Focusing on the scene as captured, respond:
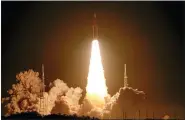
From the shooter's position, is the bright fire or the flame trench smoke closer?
the flame trench smoke

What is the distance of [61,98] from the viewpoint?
750 cm

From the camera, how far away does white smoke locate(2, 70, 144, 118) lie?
7340mm

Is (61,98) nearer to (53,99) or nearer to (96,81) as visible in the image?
(53,99)

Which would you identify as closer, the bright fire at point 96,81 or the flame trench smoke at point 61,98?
the flame trench smoke at point 61,98

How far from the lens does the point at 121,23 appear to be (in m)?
7.41

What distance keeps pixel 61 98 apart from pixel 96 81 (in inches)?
17.4

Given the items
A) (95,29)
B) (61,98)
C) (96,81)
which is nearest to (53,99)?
(61,98)

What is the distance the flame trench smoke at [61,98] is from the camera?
734 cm

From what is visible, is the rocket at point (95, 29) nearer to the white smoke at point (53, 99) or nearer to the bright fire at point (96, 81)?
the bright fire at point (96, 81)

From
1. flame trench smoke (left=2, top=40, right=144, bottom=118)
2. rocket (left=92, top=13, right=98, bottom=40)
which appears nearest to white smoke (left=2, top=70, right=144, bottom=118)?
flame trench smoke (left=2, top=40, right=144, bottom=118)

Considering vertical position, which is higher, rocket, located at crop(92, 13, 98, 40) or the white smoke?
rocket, located at crop(92, 13, 98, 40)

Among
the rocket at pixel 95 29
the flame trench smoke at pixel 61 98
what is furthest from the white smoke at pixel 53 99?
the rocket at pixel 95 29

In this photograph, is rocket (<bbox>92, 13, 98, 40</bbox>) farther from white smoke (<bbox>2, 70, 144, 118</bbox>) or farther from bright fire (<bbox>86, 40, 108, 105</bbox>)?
white smoke (<bbox>2, 70, 144, 118</bbox>)

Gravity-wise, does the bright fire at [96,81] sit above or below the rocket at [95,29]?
below
